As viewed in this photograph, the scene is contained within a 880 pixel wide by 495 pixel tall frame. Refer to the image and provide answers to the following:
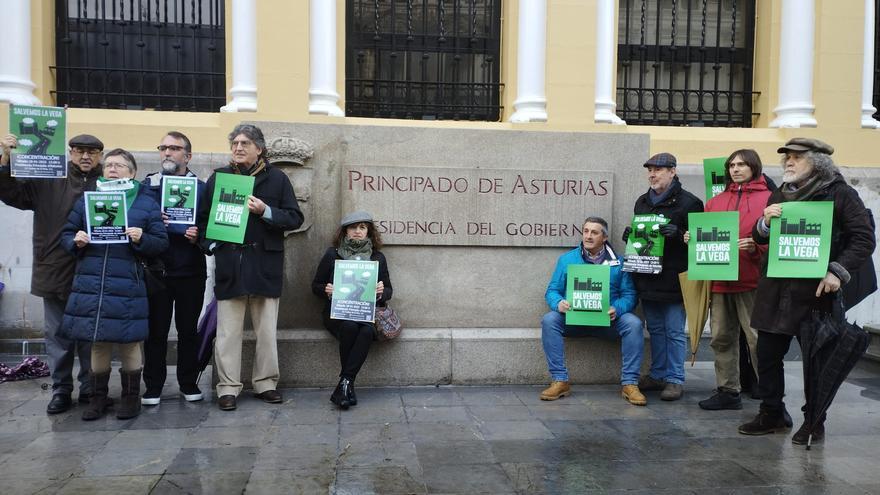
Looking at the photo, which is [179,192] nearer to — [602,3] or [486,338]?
[486,338]

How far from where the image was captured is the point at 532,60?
31.3 feet

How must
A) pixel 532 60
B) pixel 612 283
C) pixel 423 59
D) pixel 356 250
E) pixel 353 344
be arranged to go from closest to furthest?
1. pixel 353 344
2. pixel 356 250
3. pixel 612 283
4. pixel 532 60
5. pixel 423 59

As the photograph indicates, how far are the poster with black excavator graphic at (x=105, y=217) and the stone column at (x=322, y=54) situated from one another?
440 centimetres

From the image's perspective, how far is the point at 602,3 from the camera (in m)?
9.66

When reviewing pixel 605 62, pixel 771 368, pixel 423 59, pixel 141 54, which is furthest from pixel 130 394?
pixel 605 62

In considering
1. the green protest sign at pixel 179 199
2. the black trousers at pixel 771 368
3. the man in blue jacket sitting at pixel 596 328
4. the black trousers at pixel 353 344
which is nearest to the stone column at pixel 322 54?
the green protest sign at pixel 179 199

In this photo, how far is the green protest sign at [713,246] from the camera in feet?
17.7

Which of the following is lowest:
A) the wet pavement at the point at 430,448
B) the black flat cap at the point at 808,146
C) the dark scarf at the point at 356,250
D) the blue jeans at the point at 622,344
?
the wet pavement at the point at 430,448

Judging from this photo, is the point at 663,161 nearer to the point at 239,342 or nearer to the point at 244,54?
the point at 239,342

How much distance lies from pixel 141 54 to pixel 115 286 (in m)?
5.50

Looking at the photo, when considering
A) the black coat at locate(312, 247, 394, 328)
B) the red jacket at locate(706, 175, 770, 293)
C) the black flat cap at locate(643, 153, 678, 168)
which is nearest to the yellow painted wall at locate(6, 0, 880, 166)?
the black flat cap at locate(643, 153, 678, 168)

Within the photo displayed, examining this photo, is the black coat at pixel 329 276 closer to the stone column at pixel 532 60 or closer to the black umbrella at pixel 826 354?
the black umbrella at pixel 826 354

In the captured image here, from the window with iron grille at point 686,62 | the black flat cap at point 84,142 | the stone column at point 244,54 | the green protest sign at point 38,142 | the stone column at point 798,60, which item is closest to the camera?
the green protest sign at point 38,142

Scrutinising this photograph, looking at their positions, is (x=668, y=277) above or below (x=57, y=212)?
below
